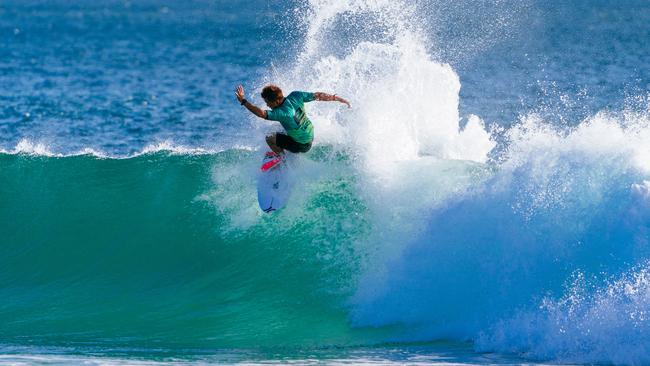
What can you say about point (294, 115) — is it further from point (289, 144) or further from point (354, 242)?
point (354, 242)

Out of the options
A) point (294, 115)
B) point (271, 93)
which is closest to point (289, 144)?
point (294, 115)

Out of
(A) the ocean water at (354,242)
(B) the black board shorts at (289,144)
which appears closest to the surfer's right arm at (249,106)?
(B) the black board shorts at (289,144)

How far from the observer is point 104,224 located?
52.3ft

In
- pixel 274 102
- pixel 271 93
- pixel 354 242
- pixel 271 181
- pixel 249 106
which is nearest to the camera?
pixel 249 106

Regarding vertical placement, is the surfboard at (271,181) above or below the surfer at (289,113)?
below

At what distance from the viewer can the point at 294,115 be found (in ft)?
42.4

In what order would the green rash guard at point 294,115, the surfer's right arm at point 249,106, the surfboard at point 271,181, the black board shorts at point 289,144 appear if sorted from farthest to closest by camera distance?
the surfboard at point 271,181
the black board shorts at point 289,144
the green rash guard at point 294,115
the surfer's right arm at point 249,106

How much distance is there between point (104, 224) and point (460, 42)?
3374cm

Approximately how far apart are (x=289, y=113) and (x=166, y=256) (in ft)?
11.5

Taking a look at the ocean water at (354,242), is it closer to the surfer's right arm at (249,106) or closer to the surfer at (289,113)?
the surfer at (289,113)

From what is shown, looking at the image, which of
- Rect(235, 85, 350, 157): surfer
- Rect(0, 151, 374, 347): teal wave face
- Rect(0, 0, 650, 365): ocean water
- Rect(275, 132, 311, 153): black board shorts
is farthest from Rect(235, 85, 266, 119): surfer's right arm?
Rect(0, 151, 374, 347): teal wave face

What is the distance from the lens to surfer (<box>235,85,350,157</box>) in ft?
41.2

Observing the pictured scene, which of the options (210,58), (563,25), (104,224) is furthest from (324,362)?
(563,25)

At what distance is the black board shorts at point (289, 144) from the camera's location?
44.0 feet
